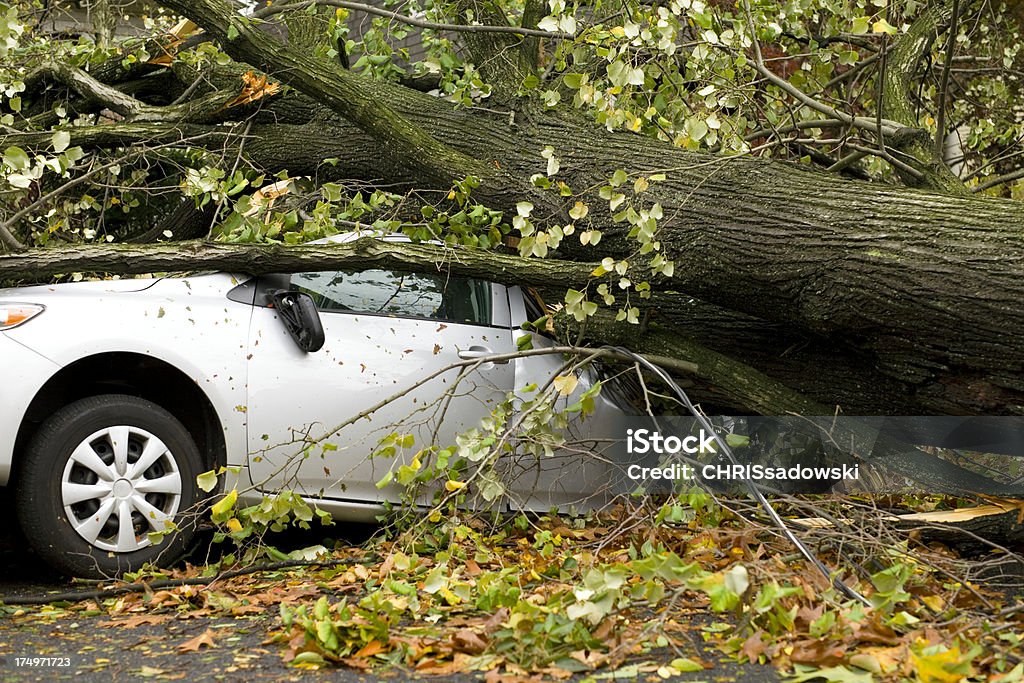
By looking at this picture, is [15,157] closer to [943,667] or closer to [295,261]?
[295,261]

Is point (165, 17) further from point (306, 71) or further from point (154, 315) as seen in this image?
point (154, 315)

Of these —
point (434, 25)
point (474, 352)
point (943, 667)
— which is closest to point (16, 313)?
point (474, 352)

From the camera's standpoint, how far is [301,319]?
18.0 ft

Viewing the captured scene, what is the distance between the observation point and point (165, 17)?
37.5ft

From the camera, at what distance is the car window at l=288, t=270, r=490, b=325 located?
5.80 m

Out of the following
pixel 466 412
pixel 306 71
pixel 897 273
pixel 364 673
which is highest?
pixel 306 71

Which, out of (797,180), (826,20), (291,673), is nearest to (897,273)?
(797,180)

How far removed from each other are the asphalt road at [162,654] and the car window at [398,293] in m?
1.89

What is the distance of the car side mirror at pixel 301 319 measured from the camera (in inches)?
215

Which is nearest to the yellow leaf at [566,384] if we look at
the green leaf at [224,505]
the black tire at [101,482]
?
the green leaf at [224,505]

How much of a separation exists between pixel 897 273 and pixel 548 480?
2.16m

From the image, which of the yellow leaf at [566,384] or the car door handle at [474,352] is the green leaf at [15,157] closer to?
the car door handle at [474,352]

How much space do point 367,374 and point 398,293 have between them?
505 millimetres

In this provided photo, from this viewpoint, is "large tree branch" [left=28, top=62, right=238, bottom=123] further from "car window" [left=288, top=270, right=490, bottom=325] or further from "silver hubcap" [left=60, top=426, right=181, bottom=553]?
"silver hubcap" [left=60, top=426, right=181, bottom=553]
